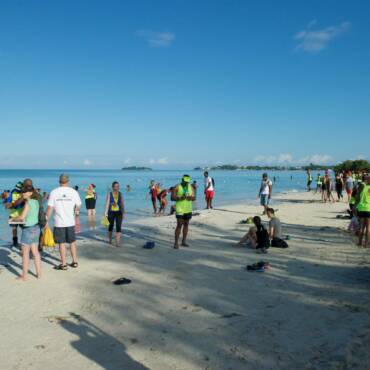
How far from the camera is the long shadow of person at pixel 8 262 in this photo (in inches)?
297

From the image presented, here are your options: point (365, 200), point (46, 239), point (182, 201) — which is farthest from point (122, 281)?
point (365, 200)

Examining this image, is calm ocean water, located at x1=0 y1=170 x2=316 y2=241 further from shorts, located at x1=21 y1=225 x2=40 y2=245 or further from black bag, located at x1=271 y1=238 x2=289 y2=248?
black bag, located at x1=271 y1=238 x2=289 y2=248

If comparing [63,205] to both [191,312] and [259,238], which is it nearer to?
[191,312]

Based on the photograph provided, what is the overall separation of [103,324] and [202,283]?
2254 millimetres

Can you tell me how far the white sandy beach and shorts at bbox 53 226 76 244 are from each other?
686 millimetres

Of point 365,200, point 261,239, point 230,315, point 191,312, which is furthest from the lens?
point 261,239

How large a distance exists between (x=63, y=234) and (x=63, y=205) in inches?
22.4

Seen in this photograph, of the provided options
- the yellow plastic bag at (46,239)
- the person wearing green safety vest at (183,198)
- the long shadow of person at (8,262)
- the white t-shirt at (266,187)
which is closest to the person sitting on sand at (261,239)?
the person wearing green safety vest at (183,198)

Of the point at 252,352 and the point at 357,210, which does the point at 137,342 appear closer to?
the point at 252,352

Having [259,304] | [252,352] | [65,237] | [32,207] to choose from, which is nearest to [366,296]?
[259,304]

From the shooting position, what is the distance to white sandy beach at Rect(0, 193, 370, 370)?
394cm

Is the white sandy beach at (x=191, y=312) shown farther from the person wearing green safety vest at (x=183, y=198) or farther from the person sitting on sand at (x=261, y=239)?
the person wearing green safety vest at (x=183, y=198)

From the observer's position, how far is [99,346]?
166 inches

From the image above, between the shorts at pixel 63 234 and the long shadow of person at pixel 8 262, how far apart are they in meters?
1.14
